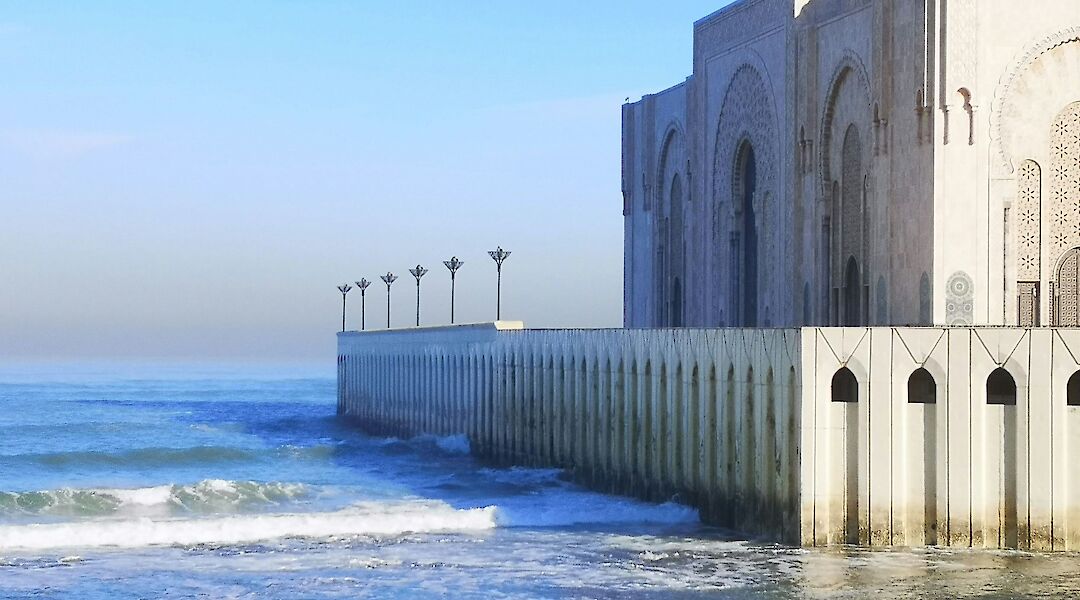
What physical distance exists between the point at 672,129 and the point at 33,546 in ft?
118

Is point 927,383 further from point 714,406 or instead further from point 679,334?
point 679,334

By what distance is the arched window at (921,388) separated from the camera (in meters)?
28.5

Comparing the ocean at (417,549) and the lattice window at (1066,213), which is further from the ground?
the lattice window at (1066,213)

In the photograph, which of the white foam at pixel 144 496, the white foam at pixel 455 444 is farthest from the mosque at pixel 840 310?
the white foam at pixel 144 496

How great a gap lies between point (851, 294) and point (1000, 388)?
52.2ft

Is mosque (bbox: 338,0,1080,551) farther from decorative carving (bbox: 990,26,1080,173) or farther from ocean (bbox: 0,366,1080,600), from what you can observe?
ocean (bbox: 0,366,1080,600)

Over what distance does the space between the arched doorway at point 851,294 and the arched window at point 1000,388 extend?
15.0 m

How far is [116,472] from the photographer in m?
56.0

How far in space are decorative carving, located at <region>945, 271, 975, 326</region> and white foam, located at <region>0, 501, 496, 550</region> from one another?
36.7 feet

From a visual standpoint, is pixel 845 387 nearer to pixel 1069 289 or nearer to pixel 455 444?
pixel 1069 289

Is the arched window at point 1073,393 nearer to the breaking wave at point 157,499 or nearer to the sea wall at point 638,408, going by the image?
the sea wall at point 638,408

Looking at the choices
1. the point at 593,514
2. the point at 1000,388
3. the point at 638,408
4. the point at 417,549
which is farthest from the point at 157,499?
the point at 1000,388

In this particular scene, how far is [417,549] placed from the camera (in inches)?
1193

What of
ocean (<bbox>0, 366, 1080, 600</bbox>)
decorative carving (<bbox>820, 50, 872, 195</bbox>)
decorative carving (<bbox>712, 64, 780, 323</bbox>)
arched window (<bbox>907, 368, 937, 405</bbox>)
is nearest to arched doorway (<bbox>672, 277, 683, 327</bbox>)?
decorative carving (<bbox>712, 64, 780, 323</bbox>)
